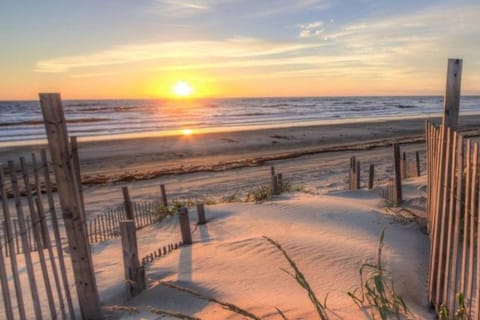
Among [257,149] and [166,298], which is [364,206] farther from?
[257,149]

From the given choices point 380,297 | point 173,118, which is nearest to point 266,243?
point 380,297

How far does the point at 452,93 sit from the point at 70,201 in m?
3.72

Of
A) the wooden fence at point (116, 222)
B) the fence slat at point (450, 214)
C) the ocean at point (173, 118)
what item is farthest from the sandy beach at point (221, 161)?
the fence slat at point (450, 214)

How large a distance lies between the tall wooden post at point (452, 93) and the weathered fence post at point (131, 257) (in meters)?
3.28

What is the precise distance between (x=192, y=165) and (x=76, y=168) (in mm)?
14360

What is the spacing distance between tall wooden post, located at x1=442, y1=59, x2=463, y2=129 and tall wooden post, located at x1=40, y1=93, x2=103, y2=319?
3448 mm

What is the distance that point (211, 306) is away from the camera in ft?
13.7

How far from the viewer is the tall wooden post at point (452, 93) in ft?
13.2

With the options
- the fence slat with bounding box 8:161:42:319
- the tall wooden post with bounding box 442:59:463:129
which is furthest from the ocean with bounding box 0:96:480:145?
the tall wooden post with bounding box 442:59:463:129

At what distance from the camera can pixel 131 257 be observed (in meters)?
4.55

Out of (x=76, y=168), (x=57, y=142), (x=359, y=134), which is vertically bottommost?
(x=359, y=134)

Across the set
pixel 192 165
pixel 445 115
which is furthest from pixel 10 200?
pixel 445 115

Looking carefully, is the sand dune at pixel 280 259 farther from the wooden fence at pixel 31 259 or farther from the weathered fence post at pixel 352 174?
the weathered fence post at pixel 352 174

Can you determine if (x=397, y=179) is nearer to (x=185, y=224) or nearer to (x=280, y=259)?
(x=280, y=259)
